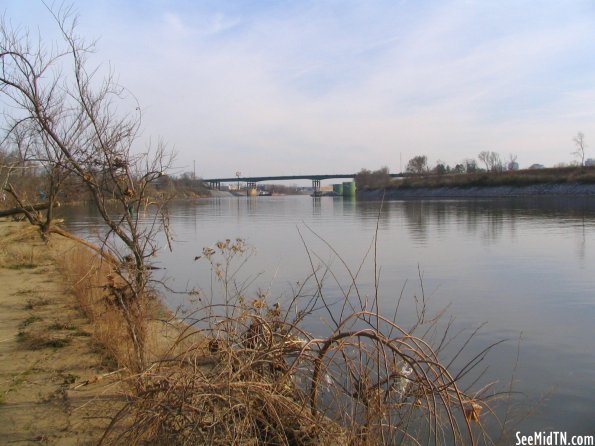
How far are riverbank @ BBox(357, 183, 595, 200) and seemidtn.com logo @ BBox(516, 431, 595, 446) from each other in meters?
73.1

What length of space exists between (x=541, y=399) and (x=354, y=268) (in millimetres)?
10946

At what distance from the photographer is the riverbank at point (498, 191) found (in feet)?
269

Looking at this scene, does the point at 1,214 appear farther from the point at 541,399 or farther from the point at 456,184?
the point at 456,184

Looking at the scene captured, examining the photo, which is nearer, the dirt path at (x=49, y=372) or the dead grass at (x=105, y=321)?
the dirt path at (x=49, y=372)

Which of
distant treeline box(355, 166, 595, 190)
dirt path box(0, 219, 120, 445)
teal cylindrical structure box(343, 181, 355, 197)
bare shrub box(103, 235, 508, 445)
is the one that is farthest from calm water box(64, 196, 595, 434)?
teal cylindrical structure box(343, 181, 355, 197)

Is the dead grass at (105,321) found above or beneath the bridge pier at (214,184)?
beneath

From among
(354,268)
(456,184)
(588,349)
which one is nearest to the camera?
(588,349)

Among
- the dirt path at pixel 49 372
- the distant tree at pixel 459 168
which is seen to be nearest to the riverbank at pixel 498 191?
the distant tree at pixel 459 168

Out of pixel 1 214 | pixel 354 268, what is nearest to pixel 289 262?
pixel 354 268

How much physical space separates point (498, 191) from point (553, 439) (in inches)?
3770

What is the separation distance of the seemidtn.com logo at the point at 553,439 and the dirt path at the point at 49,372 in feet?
14.6

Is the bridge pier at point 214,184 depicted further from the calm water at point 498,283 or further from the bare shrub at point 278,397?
the bare shrub at point 278,397

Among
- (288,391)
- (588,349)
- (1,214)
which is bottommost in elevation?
(588,349)

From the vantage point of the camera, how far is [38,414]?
5.88 m
